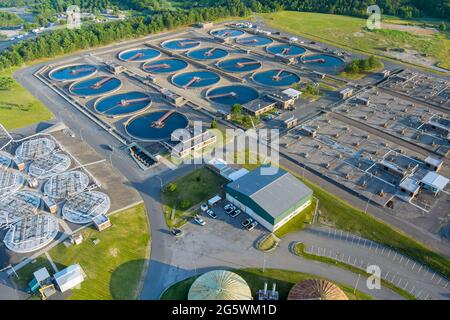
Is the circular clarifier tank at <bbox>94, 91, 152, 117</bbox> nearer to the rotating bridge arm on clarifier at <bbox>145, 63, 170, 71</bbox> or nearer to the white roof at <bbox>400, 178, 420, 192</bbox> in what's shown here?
the rotating bridge arm on clarifier at <bbox>145, 63, 170, 71</bbox>

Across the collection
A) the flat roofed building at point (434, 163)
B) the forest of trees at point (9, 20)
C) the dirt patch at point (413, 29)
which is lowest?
the flat roofed building at point (434, 163)

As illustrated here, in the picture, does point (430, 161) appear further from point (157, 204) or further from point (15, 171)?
point (15, 171)

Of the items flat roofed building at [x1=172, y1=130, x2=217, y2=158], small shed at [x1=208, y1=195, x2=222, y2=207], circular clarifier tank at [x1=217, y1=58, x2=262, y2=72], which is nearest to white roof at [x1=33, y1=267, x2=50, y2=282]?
small shed at [x1=208, y1=195, x2=222, y2=207]

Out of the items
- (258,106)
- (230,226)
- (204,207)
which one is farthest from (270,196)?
(258,106)

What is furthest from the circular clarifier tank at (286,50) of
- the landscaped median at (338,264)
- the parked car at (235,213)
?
the landscaped median at (338,264)

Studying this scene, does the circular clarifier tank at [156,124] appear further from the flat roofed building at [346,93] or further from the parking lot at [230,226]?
the flat roofed building at [346,93]

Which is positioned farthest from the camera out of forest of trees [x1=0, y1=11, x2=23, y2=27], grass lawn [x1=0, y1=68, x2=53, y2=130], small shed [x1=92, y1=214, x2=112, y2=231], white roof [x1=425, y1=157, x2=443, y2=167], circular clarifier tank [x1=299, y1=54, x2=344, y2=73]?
forest of trees [x1=0, y1=11, x2=23, y2=27]
